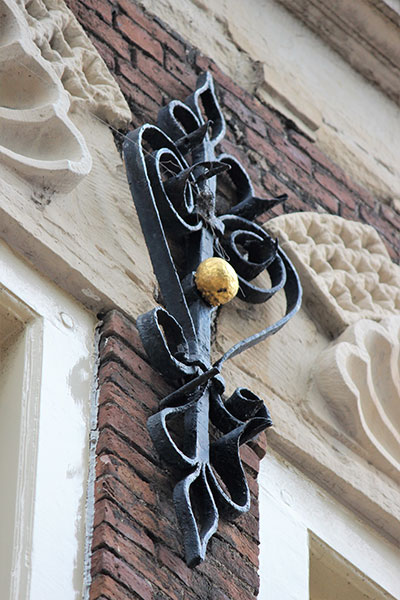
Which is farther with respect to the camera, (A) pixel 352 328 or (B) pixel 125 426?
(A) pixel 352 328

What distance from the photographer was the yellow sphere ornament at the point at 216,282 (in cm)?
345

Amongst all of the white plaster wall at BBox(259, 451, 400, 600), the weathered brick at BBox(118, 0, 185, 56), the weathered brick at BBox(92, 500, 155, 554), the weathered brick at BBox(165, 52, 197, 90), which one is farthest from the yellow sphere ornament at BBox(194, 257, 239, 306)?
the weathered brick at BBox(118, 0, 185, 56)

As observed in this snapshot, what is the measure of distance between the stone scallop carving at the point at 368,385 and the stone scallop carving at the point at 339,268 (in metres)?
0.08

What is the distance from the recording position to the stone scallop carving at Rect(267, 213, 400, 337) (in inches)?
162

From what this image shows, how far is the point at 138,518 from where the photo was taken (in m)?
2.95

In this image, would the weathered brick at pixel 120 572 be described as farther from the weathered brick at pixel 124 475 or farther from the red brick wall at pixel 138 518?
the weathered brick at pixel 124 475

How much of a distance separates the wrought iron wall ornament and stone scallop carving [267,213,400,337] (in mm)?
220

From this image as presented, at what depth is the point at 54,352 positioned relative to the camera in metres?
3.16

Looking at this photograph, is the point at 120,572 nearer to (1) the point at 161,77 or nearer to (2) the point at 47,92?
(2) the point at 47,92

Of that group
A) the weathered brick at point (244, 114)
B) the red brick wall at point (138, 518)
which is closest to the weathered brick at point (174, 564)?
the red brick wall at point (138, 518)

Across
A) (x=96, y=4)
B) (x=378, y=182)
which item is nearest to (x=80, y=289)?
(x=96, y=4)

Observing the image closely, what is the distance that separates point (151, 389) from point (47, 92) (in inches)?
34.9

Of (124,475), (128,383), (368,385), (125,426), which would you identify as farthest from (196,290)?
(368,385)

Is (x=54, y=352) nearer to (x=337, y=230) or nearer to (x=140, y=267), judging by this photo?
(x=140, y=267)
